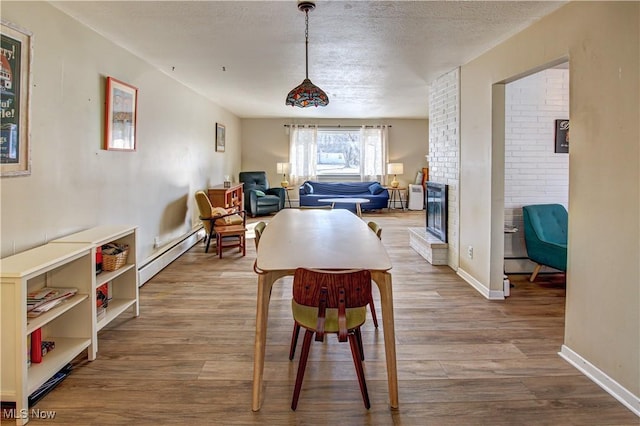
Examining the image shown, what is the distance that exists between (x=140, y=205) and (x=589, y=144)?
3.92 m

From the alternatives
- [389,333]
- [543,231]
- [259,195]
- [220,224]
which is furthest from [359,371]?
[259,195]

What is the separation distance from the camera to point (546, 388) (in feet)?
7.22

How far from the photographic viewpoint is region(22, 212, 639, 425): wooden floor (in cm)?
196

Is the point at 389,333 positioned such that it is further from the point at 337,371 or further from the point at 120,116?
the point at 120,116

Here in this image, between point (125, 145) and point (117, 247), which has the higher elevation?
point (125, 145)

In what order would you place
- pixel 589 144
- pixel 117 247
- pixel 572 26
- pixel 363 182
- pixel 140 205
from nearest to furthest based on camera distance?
pixel 589 144
pixel 572 26
pixel 117 247
pixel 140 205
pixel 363 182

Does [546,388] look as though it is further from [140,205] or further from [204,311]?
[140,205]

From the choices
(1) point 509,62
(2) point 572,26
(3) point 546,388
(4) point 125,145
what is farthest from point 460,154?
(4) point 125,145

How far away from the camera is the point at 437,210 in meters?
5.08

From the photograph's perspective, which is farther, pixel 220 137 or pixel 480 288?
pixel 220 137

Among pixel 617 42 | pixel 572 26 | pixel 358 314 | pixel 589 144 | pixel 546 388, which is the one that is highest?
pixel 572 26

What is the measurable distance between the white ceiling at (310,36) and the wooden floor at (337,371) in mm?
2272

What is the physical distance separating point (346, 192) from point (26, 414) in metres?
8.16

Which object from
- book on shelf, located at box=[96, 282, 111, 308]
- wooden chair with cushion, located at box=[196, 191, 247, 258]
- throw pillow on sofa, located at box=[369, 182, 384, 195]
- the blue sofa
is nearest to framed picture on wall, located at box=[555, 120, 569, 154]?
wooden chair with cushion, located at box=[196, 191, 247, 258]
